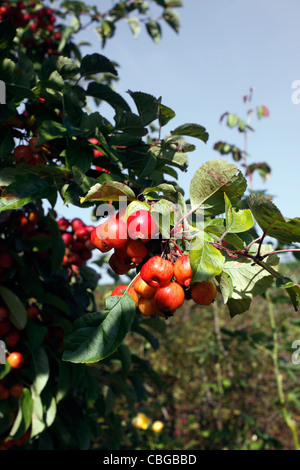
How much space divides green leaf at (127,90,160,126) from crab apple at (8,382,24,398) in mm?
1185

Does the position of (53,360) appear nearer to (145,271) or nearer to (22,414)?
(22,414)

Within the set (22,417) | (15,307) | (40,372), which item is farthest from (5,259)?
(22,417)

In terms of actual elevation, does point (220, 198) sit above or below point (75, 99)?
below

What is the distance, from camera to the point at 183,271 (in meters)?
0.83

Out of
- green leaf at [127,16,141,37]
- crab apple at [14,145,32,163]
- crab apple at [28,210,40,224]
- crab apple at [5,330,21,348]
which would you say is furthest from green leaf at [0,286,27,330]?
green leaf at [127,16,141,37]

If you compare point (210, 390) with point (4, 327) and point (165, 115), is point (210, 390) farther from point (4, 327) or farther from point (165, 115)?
point (165, 115)

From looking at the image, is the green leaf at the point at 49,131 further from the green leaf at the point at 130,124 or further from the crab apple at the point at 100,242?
the crab apple at the point at 100,242

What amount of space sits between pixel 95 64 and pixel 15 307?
3.21 feet

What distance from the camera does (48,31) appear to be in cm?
287

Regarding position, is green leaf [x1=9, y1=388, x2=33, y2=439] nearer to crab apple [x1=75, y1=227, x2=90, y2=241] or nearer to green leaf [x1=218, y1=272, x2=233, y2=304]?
crab apple [x1=75, y1=227, x2=90, y2=241]

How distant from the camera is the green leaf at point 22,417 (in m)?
1.55

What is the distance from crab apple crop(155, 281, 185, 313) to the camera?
2.75ft

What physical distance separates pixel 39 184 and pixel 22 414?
1.05 metres

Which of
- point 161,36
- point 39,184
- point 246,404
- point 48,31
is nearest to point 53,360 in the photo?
point 39,184
